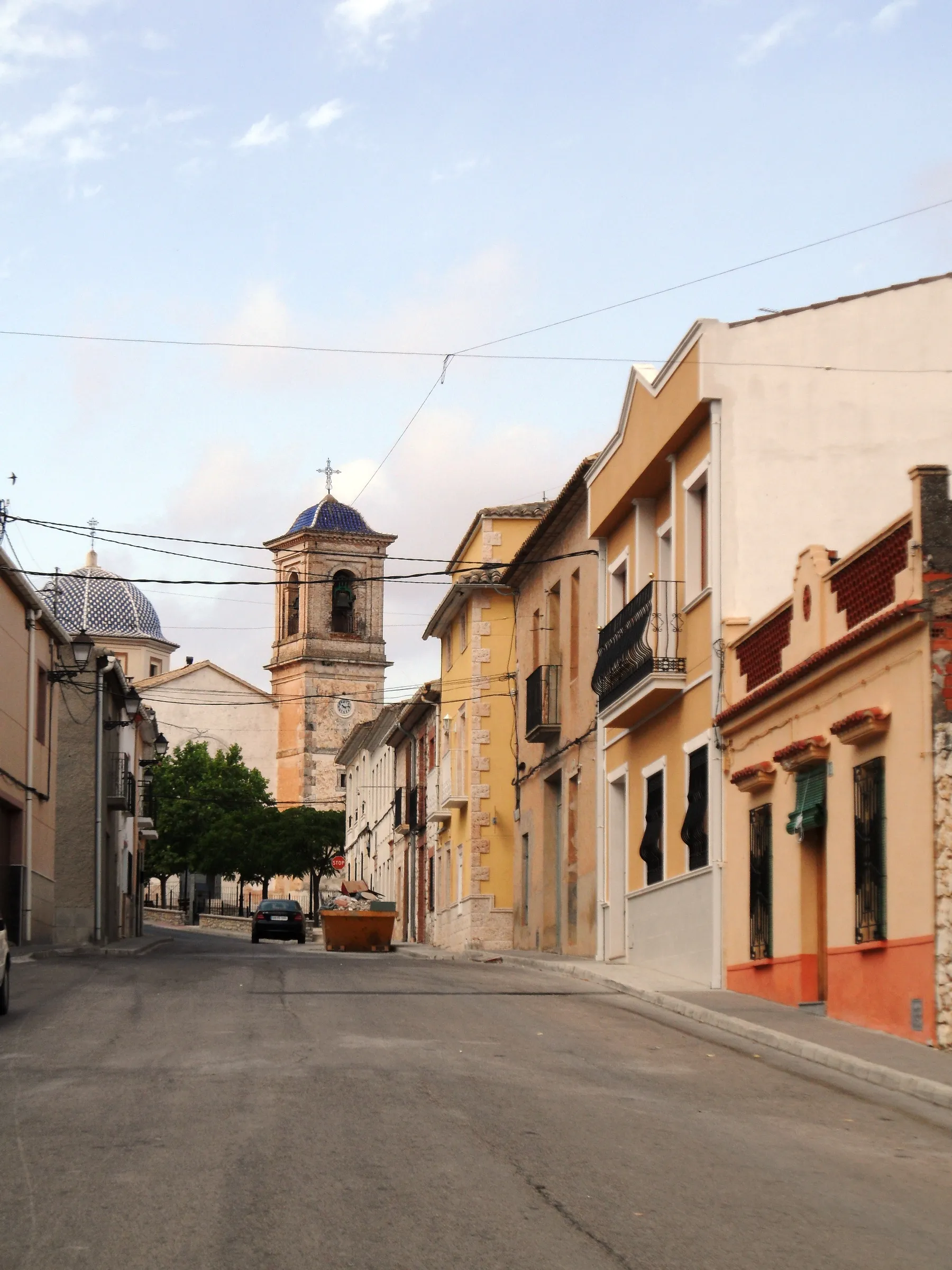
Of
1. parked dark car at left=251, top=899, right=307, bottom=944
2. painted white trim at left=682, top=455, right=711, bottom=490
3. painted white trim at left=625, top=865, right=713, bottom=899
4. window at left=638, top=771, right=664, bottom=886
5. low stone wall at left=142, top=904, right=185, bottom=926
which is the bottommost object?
low stone wall at left=142, top=904, right=185, bottom=926

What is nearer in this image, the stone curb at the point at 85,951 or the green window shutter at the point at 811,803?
the green window shutter at the point at 811,803

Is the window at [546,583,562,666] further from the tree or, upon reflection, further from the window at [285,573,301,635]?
the window at [285,573,301,635]

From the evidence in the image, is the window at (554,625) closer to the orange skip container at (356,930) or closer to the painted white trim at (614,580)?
the painted white trim at (614,580)

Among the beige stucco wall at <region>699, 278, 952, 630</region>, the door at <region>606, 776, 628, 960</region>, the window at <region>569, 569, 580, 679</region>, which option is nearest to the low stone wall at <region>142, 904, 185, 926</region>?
the window at <region>569, 569, 580, 679</region>

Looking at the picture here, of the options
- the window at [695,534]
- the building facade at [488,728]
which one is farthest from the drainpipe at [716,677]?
the building facade at [488,728]

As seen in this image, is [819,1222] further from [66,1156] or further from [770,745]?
[770,745]

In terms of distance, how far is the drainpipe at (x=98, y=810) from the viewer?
3684 centimetres

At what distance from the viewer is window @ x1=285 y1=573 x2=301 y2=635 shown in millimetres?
97688

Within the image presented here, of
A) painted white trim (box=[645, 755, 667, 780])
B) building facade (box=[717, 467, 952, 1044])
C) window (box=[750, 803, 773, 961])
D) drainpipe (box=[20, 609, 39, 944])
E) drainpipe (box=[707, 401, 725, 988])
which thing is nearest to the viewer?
building facade (box=[717, 467, 952, 1044])

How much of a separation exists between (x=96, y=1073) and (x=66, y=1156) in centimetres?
316

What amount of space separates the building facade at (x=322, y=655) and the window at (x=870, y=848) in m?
78.0

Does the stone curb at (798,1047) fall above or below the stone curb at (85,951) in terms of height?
above

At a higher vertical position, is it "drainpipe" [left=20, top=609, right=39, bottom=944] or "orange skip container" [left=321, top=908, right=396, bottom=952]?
"drainpipe" [left=20, top=609, right=39, bottom=944]

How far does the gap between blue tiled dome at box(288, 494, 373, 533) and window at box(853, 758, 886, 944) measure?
78942mm
